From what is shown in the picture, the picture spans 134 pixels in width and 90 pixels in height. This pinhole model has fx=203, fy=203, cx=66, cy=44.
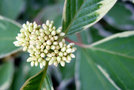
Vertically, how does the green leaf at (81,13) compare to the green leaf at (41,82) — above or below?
above

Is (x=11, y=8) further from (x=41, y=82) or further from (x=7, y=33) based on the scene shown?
(x=41, y=82)

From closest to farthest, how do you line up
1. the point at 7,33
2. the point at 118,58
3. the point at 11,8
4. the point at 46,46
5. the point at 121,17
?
1. the point at 46,46
2. the point at 118,58
3. the point at 7,33
4. the point at 121,17
5. the point at 11,8

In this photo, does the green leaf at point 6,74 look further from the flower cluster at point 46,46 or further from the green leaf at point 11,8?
the flower cluster at point 46,46

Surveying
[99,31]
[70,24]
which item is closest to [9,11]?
[99,31]

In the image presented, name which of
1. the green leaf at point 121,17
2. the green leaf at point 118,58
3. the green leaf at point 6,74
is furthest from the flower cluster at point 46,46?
the green leaf at point 6,74

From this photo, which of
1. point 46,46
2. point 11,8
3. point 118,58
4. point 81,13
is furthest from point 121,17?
point 11,8

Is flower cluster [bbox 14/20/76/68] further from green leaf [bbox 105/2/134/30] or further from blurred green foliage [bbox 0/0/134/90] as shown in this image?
green leaf [bbox 105/2/134/30]

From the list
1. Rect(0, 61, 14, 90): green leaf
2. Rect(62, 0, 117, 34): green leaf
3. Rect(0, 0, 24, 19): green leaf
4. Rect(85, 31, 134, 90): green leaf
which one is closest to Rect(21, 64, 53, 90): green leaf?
Rect(62, 0, 117, 34): green leaf
